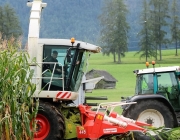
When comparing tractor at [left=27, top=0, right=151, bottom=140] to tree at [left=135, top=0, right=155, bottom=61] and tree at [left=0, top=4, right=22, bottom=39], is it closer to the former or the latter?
tree at [left=0, top=4, right=22, bottom=39]

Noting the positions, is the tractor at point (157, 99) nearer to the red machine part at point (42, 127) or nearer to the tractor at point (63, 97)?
the tractor at point (63, 97)

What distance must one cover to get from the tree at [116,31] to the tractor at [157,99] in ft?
248

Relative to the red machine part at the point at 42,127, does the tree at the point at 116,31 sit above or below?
above

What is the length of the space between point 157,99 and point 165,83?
936 mm

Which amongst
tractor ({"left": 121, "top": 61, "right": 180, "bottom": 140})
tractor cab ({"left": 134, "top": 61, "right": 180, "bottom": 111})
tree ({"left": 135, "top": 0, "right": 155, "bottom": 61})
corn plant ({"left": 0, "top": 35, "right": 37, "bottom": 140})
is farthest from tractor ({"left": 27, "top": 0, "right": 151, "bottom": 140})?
tree ({"left": 135, "top": 0, "right": 155, "bottom": 61})

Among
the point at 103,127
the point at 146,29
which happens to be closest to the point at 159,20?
the point at 146,29

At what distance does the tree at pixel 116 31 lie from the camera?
3654 inches

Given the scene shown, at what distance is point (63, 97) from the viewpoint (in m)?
11.4

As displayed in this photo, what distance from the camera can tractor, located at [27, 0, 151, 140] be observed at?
1101cm

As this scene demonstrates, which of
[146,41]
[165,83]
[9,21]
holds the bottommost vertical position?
[165,83]

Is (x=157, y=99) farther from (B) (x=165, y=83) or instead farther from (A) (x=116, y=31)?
(A) (x=116, y=31)

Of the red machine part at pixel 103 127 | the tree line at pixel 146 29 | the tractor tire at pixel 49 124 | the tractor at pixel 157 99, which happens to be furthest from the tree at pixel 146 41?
the tractor tire at pixel 49 124

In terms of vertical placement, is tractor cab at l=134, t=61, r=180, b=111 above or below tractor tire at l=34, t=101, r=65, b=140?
above

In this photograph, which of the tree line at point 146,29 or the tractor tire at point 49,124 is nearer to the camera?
the tractor tire at point 49,124
